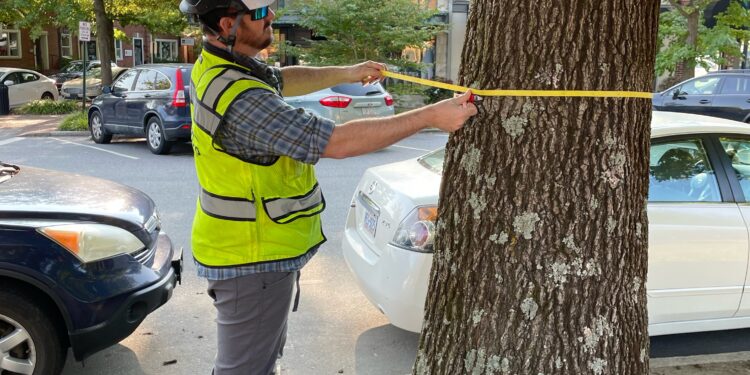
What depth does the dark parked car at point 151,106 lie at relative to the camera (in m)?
11.7

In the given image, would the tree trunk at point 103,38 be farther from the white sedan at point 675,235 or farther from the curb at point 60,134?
the white sedan at point 675,235

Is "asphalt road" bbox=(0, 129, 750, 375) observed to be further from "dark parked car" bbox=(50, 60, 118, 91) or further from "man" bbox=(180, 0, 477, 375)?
"dark parked car" bbox=(50, 60, 118, 91)

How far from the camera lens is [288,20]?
2781cm

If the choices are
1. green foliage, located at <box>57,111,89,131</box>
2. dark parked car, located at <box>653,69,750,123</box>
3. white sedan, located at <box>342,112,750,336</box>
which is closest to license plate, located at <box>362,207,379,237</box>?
white sedan, located at <box>342,112,750,336</box>

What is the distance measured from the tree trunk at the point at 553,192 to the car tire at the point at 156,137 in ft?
34.3

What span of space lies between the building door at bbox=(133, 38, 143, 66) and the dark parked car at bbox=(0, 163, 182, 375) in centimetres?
3811

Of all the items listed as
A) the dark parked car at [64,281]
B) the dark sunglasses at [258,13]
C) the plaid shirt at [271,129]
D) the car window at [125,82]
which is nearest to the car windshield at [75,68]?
the car window at [125,82]

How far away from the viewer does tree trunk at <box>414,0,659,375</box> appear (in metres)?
2.10

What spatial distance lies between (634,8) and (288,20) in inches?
1055

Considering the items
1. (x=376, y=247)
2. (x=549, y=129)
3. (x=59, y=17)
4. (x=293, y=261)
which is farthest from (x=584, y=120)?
(x=59, y=17)

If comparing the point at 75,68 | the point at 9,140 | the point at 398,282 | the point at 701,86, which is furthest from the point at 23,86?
the point at 398,282

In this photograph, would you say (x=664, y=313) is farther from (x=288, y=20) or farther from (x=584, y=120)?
(x=288, y=20)

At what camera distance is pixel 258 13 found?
2371 millimetres

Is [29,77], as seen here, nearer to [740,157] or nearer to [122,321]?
[122,321]
